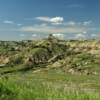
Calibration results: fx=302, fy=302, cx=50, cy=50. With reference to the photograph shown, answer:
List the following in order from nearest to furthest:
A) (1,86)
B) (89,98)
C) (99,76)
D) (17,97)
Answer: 1. (89,98)
2. (17,97)
3. (1,86)
4. (99,76)

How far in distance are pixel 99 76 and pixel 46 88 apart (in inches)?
7620

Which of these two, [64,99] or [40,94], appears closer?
[64,99]

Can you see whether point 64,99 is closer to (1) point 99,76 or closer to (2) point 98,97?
(2) point 98,97

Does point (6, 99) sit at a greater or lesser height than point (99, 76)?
greater

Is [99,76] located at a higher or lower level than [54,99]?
lower

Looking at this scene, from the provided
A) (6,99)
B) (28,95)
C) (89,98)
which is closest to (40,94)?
(28,95)

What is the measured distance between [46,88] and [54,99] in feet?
6.19

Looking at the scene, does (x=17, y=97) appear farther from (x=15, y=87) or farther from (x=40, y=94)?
(x=15, y=87)

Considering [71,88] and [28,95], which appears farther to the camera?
[71,88]

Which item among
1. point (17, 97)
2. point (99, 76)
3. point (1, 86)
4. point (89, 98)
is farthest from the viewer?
point (99, 76)

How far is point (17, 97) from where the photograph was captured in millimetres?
7691

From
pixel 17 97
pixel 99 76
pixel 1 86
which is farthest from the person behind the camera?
pixel 99 76

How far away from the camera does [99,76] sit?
199 meters

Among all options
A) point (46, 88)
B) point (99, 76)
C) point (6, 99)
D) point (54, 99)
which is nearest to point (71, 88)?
point (46, 88)
